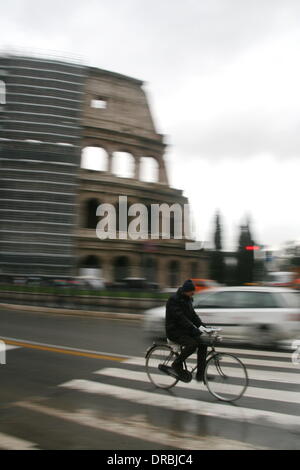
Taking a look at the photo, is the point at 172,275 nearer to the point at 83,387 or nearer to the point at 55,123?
the point at 55,123

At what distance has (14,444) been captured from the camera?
509 cm

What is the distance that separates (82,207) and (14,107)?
36.9 ft

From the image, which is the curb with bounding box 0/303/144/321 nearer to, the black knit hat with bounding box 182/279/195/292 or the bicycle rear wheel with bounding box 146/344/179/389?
the bicycle rear wheel with bounding box 146/344/179/389

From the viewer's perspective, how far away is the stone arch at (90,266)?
147 feet

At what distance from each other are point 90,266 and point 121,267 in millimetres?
2920

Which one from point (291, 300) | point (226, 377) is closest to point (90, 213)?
point (291, 300)

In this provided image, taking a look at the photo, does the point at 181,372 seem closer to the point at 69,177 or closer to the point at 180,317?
the point at 180,317

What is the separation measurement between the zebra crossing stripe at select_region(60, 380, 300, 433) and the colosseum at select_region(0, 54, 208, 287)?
119ft

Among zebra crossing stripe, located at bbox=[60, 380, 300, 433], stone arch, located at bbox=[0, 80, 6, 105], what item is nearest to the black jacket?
zebra crossing stripe, located at bbox=[60, 380, 300, 433]

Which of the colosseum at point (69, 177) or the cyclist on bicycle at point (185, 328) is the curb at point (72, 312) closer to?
the cyclist on bicycle at point (185, 328)

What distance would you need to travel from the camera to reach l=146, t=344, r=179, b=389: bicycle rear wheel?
304 inches

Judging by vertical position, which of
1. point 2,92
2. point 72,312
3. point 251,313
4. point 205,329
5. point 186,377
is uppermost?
point 2,92

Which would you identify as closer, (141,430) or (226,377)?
(141,430)
